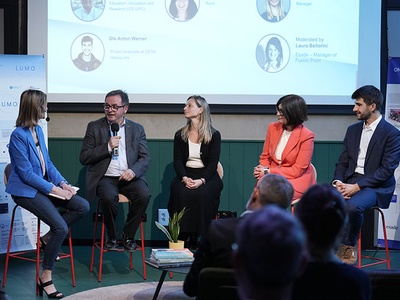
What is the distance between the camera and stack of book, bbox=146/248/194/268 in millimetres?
4359

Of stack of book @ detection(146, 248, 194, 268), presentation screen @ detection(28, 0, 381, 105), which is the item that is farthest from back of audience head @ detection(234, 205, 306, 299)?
presentation screen @ detection(28, 0, 381, 105)

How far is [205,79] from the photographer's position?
654 cm

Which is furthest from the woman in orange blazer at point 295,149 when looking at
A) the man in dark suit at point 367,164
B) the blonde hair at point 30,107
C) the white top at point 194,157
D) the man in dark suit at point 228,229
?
the man in dark suit at point 228,229

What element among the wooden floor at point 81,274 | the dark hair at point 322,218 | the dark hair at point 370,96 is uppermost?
the dark hair at point 370,96

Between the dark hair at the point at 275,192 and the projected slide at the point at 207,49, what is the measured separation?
4014 mm

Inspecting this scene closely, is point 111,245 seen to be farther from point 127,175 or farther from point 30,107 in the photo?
point 30,107

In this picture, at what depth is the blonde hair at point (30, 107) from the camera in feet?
16.1

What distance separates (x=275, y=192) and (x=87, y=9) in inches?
173

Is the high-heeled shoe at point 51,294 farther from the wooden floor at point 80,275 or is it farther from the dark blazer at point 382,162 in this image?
the dark blazer at point 382,162

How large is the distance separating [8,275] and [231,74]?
2.66 m

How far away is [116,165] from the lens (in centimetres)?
569

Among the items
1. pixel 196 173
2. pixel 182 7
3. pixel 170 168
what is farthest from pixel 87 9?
pixel 196 173

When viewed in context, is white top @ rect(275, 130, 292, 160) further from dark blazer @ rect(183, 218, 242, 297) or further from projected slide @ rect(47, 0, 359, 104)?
dark blazer @ rect(183, 218, 242, 297)

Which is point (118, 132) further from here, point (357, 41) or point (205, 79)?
point (357, 41)
